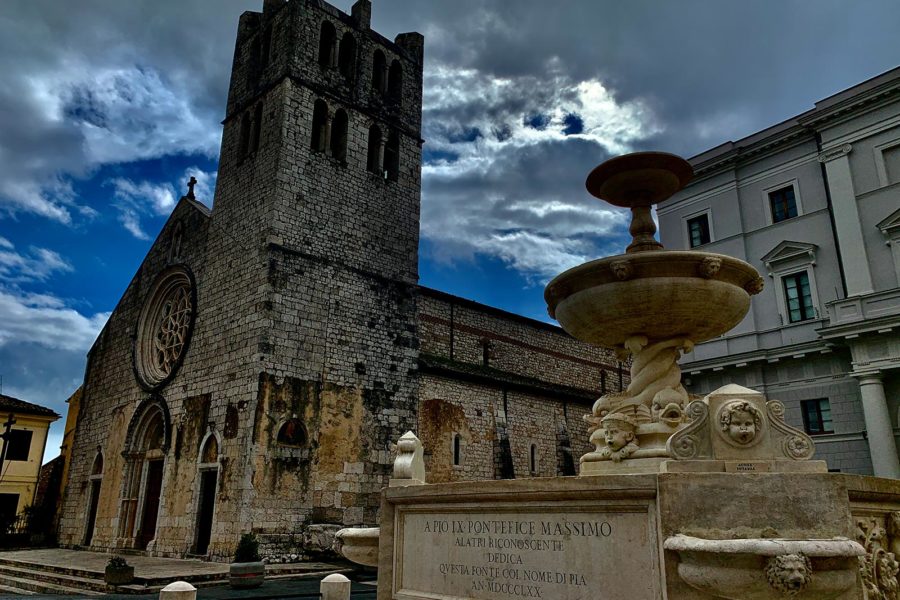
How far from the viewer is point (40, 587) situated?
1418cm

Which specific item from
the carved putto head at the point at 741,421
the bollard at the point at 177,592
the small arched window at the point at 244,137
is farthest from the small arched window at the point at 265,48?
the carved putto head at the point at 741,421

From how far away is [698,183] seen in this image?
23.1m

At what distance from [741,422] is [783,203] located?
1892 cm

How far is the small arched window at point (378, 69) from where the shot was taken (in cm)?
2494

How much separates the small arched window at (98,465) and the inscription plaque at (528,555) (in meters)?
21.8

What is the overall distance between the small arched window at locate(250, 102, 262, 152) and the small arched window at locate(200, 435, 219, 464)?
9.84m

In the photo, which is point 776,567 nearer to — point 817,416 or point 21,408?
point 817,416

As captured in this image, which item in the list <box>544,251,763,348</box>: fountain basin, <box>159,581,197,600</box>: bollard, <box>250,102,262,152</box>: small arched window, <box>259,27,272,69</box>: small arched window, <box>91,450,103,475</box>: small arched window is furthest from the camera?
<box>91,450,103,475</box>: small arched window

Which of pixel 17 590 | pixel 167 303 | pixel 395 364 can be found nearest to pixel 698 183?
pixel 395 364

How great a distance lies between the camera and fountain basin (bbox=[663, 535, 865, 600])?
12.3 ft

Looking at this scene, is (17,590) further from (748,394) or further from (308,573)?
(748,394)

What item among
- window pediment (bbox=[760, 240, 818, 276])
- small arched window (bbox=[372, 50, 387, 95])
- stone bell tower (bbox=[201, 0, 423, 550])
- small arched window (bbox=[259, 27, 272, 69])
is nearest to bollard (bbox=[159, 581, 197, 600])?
stone bell tower (bbox=[201, 0, 423, 550])

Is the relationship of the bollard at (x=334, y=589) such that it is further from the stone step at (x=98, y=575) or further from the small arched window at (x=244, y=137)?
the small arched window at (x=244, y=137)

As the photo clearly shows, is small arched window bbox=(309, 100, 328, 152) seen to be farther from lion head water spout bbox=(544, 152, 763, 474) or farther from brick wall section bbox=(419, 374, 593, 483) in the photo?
lion head water spout bbox=(544, 152, 763, 474)
